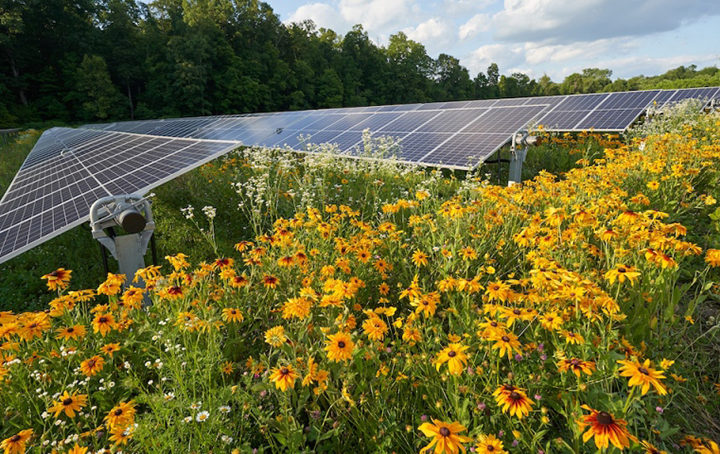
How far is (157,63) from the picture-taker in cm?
3491

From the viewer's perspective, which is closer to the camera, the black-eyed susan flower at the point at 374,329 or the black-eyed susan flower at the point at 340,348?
the black-eyed susan flower at the point at 340,348

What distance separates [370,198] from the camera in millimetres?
5871

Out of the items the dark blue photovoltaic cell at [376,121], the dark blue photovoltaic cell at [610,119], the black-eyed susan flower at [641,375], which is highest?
the dark blue photovoltaic cell at [376,121]

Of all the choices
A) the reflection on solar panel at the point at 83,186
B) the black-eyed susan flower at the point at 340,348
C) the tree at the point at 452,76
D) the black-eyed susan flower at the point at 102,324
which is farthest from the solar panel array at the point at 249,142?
the tree at the point at 452,76

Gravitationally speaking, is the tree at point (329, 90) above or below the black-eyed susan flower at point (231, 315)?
above

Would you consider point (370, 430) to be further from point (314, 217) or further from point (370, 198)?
point (370, 198)

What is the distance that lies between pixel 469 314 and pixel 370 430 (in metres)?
0.94

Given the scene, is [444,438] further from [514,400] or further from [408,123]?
[408,123]

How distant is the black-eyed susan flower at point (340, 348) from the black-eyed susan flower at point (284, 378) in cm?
18

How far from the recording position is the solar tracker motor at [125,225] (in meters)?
3.47

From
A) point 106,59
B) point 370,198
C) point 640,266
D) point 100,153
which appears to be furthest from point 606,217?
point 106,59

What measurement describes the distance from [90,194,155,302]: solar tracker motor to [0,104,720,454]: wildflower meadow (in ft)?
3.29

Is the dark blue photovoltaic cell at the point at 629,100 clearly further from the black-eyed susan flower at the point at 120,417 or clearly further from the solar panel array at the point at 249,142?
the black-eyed susan flower at the point at 120,417

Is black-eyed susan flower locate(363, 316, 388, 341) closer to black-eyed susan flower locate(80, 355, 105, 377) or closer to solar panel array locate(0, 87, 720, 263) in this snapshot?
black-eyed susan flower locate(80, 355, 105, 377)
